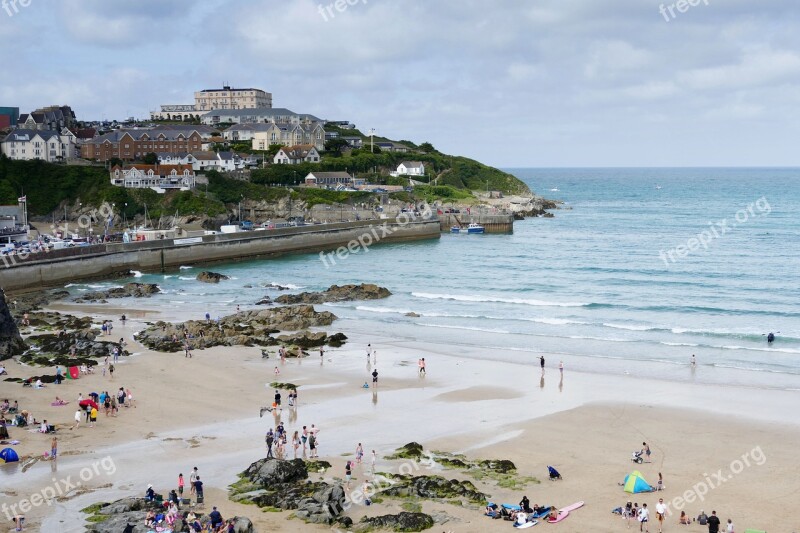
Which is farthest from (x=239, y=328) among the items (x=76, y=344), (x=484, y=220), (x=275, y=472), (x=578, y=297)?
(x=484, y=220)

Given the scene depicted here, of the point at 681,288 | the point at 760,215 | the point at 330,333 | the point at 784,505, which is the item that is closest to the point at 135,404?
the point at 330,333

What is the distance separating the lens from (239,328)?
43.9 m

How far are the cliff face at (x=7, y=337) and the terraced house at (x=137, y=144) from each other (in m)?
77.0

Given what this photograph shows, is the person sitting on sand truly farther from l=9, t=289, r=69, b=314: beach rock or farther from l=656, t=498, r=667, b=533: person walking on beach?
l=9, t=289, r=69, b=314: beach rock

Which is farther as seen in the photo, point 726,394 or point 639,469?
point 726,394

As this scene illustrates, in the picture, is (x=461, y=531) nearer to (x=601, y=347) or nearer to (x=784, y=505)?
(x=784, y=505)

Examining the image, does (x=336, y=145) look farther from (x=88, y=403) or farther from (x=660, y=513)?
(x=660, y=513)

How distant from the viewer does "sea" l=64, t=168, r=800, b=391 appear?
40.1 meters

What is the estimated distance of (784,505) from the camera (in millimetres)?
21922

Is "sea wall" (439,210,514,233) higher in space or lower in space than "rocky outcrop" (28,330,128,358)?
higher

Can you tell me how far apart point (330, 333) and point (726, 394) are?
20.2m

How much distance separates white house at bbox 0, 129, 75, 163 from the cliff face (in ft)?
240

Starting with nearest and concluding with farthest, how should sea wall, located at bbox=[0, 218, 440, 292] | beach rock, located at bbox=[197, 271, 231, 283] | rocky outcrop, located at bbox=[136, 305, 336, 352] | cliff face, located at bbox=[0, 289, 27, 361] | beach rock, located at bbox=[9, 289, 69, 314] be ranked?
cliff face, located at bbox=[0, 289, 27, 361]
rocky outcrop, located at bbox=[136, 305, 336, 352]
beach rock, located at bbox=[9, 289, 69, 314]
sea wall, located at bbox=[0, 218, 440, 292]
beach rock, located at bbox=[197, 271, 231, 283]

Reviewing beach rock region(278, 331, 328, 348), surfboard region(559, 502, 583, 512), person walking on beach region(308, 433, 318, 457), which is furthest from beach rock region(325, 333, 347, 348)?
surfboard region(559, 502, 583, 512)
